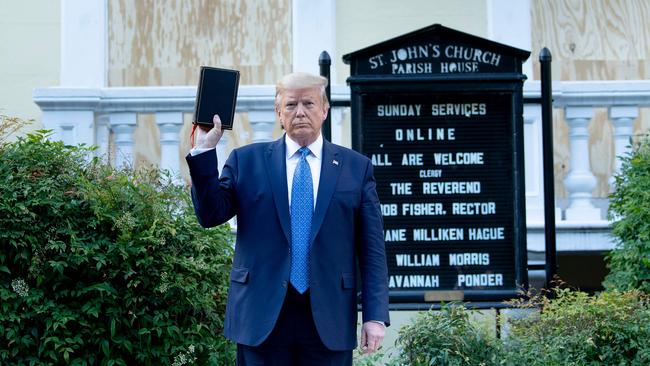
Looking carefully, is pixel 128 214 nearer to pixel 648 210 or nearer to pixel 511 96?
pixel 511 96

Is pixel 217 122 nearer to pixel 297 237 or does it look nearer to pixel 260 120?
pixel 297 237

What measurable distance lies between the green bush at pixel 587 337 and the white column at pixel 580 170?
79.2 inches

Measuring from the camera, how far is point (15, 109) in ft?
27.5

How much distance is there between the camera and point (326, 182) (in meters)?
4.33

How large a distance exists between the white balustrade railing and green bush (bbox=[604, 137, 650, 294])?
66 centimetres

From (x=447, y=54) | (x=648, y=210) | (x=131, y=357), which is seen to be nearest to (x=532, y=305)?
(x=648, y=210)

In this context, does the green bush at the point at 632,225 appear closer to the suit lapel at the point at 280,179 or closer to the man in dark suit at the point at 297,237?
the man in dark suit at the point at 297,237

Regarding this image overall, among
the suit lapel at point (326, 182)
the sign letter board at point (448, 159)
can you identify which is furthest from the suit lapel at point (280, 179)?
the sign letter board at point (448, 159)

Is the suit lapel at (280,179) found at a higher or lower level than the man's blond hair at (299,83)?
lower

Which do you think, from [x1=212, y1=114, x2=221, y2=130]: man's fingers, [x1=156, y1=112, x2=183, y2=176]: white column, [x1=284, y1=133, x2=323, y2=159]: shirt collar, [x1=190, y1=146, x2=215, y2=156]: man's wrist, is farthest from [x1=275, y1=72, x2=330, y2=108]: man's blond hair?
[x1=156, y1=112, x2=183, y2=176]: white column

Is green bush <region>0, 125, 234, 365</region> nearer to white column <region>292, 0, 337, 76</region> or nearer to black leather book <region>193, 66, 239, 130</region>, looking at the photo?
black leather book <region>193, 66, 239, 130</region>

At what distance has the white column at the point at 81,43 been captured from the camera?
811cm

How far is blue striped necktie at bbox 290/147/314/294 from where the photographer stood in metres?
4.21

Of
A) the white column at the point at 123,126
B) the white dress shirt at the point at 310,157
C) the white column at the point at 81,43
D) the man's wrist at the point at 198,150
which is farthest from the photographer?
the white column at the point at 81,43
